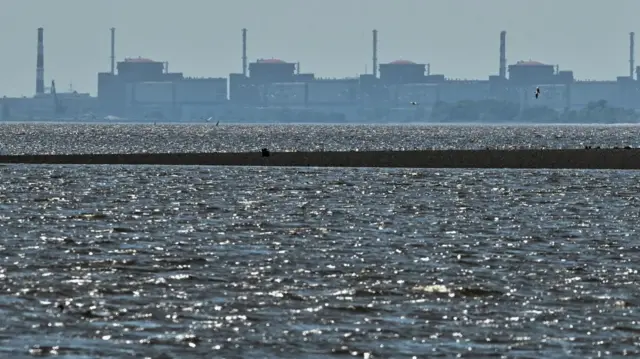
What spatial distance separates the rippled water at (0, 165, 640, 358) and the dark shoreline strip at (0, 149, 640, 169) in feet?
86.2

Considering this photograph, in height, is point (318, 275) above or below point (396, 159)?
above

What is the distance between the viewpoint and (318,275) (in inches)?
1174

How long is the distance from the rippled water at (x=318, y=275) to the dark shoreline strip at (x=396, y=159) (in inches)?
1034

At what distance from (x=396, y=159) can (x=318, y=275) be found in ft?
191

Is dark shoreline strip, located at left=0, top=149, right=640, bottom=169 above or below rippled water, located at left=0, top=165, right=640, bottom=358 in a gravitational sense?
below

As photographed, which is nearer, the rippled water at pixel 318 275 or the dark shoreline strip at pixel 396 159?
the rippled water at pixel 318 275

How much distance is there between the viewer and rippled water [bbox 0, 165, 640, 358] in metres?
21.9

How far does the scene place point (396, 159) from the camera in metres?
87.9

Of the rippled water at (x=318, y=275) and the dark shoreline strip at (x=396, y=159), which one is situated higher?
the rippled water at (x=318, y=275)

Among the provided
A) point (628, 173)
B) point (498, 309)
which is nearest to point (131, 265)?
point (498, 309)

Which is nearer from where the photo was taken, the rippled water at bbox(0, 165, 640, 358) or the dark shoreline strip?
the rippled water at bbox(0, 165, 640, 358)

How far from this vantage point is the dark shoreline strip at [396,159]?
84.2 m

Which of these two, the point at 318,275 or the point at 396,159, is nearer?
the point at 318,275

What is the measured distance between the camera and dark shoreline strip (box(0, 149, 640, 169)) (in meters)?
84.2
